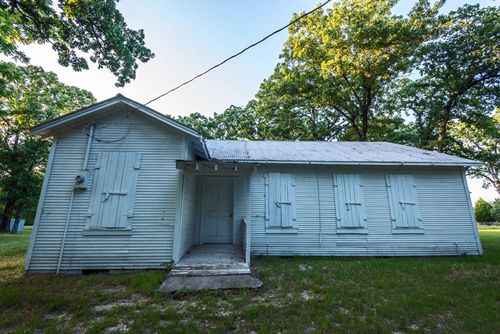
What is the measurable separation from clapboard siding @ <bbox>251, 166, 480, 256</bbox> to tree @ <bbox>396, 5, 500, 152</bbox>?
352 inches

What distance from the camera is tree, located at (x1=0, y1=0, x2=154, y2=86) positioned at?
7348 mm

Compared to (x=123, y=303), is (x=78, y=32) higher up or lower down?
higher up

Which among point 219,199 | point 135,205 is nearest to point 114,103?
point 135,205

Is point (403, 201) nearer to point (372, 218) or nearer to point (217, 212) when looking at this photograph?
point (372, 218)

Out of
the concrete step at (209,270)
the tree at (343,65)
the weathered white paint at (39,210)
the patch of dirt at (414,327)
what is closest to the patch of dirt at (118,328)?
the concrete step at (209,270)

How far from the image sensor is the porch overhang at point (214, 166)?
18.1 feet

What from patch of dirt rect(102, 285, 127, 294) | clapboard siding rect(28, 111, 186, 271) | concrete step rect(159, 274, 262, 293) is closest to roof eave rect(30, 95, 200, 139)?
clapboard siding rect(28, 111, 186, 271)

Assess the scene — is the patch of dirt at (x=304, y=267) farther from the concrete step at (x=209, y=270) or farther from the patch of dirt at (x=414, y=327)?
the patch of dirt at (x=414, y=327)

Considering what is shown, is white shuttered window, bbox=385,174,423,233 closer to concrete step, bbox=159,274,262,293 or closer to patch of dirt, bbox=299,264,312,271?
patch of dirt, bbox=299,264,312,271

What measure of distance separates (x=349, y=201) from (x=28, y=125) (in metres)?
20.7

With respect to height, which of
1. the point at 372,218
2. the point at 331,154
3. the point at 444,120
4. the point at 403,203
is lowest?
the point at 372,218

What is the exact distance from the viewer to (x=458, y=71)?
1327 cm

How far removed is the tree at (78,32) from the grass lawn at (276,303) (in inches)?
286

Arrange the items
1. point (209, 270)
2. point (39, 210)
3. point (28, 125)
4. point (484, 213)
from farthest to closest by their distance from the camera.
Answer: point (484, 213) < point (28, 125) < point (39, 210) < point (209, 270)
